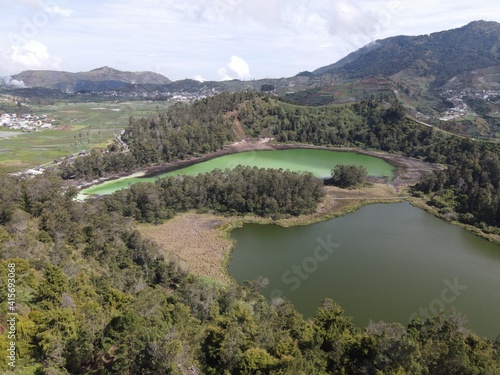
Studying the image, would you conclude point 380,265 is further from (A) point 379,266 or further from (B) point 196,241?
(B) point 196,241

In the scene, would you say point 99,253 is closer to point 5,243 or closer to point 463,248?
point 5,243

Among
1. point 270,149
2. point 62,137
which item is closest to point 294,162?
point 270,149

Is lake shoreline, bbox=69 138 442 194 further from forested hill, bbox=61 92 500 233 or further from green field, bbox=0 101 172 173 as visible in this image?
green field, bbox=0 101 172 173

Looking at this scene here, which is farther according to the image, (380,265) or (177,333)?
(380,265)

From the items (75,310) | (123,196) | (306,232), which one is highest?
(75,310)

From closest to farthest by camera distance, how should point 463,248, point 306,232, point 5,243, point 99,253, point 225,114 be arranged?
point 5,243, point 99,253, point 463,248, point 306,232, point 225,114

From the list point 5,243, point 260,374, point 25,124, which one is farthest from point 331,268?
point 25,124
